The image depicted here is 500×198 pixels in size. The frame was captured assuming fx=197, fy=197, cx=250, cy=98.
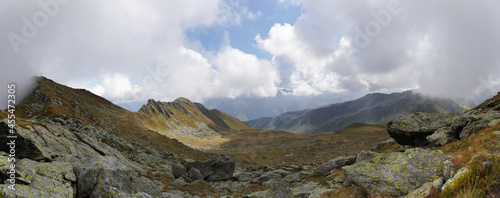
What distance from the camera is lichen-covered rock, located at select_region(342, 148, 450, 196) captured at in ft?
30.7

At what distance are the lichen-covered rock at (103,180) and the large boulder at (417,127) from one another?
1044 inches

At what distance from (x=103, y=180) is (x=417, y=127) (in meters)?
29.3

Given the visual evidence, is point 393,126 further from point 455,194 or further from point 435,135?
point 455,194

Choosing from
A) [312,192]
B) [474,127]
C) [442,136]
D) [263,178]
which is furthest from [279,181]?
[474,127]

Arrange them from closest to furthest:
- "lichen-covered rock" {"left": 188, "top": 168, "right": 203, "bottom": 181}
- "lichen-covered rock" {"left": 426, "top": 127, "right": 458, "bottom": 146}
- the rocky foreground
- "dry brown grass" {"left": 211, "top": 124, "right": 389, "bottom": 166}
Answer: the rocky foreground → "lichen-covered rock" {"left": 426, "top": 127, "right": 458, "bottom": 146} → "lichen-covered rock" {"left": 188, "top": 168, "right": 203, "bottom": 181} → "dry brown grass" {"left": 211, "top": 124, "right": 389, "bottom": 166}

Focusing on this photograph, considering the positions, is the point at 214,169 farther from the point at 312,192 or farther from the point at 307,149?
the point at 307,149

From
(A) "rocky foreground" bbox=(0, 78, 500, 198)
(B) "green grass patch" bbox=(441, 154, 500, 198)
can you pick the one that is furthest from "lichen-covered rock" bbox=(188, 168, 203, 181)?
(B) "green grass patch" bbox=(441, 154, 500, 198)

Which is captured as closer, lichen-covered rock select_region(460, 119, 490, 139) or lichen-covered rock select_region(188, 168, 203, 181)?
lichen-covered rock select_region(460, 119, 490, 139)

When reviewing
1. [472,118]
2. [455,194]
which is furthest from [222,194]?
[472,118]

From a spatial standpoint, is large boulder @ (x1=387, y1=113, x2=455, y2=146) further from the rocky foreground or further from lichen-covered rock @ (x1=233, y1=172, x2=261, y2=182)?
lichen-covered rock @ (x1=233, y1=172, x2=261, y2=182)

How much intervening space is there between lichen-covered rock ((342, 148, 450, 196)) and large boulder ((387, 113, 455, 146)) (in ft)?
45.1

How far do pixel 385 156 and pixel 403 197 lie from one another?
3994 millimetres

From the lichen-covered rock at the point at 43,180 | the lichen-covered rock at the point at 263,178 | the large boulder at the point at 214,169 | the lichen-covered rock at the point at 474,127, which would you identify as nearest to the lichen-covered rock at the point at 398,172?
the lichen-covered rock at the point at 474,127

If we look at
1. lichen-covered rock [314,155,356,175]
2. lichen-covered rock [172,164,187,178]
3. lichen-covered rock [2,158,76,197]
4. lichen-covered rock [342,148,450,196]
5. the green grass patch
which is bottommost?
lichen-covered rock [314,155,356,175]
